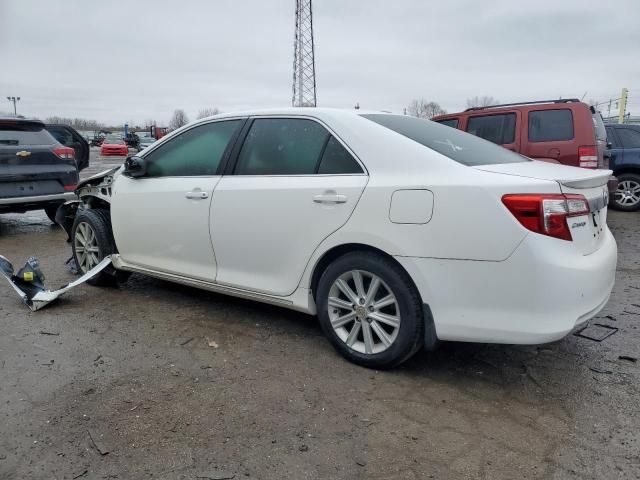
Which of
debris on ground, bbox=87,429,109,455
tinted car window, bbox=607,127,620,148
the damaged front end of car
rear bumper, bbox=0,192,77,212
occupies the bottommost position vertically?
debris on ground, bbox=87,429,109,455

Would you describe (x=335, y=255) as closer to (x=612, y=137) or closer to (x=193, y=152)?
(x=193, y=152)

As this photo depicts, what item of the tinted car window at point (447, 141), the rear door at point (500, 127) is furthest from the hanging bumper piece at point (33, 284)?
the rear door at point (500, 127)

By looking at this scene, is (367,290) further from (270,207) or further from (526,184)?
(526,184)

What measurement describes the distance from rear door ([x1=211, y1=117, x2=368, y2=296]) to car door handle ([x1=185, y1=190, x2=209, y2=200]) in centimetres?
10

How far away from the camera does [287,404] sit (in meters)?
2.83

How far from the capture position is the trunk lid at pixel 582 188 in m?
2.73

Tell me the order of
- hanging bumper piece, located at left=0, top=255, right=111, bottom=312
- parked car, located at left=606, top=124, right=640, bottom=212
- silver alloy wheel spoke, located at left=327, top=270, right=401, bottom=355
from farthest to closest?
parked car, located at left=606, top=124, right=640, bottom=212 < hanging bumper piece, located at left=0, top=255, right=111, bottom=312 < silver alloy wheel spoke, located at left=327, top=270, right=401, bottom=355

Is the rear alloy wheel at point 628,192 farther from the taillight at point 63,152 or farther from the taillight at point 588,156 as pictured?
the taillight at point 63,152

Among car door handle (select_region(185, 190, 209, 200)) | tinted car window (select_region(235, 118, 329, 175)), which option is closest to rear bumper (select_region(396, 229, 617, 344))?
tinted car window (select_region(235, 118, 329, 175))

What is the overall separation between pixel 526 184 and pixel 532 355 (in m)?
1.31

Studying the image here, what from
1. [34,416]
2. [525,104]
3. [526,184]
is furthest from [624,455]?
[525,104]

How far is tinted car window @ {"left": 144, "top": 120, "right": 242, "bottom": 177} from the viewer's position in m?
3.93

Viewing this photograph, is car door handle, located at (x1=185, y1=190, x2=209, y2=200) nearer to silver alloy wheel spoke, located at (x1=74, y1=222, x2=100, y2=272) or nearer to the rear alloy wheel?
silver alloy wheel spoke, located at (x1=74, y1=222, x2=100, y2=272)

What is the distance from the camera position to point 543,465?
90.9 inches
